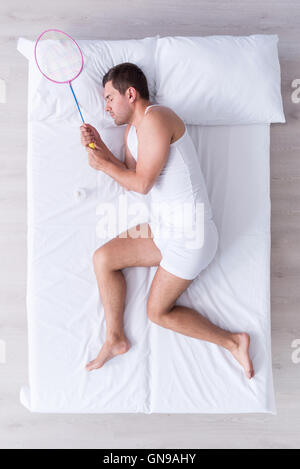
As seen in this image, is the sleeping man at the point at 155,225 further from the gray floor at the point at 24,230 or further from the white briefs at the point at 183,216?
the gray floor at the point at 24,230

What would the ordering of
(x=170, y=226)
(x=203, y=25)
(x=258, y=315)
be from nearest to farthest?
(x=170, y=226) → (x=258, y=315) → (x=203, y=25)

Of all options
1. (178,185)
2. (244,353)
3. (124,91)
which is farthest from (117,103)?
(244,353)

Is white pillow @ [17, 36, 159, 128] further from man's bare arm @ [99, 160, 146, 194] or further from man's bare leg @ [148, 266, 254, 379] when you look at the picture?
man's bare leg @ [148, 266, 254, 379]

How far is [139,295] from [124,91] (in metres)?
0.80

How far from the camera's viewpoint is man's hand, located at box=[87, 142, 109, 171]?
1.46 m

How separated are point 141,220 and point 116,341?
1.65 feet

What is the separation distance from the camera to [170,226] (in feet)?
4.76

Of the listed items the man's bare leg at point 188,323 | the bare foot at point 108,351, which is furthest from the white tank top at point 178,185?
the bare foot at point 108,351

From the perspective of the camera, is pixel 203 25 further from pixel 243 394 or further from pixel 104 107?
pixel 243 394

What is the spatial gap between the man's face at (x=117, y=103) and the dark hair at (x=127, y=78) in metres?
0.02

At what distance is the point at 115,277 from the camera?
1531 mm

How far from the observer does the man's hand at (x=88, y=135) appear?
148 centimetres
